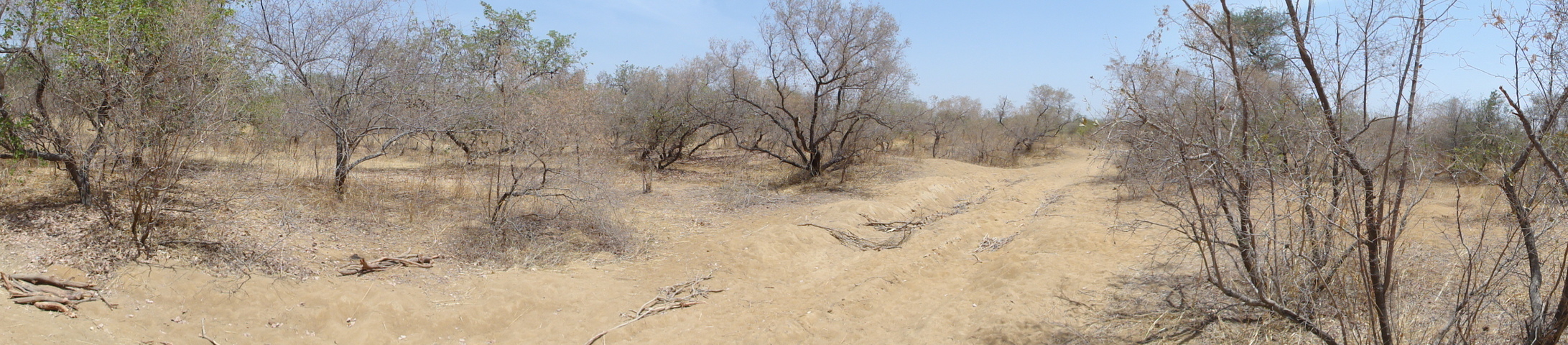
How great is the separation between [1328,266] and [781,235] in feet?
16.8

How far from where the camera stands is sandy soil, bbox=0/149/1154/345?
499 centimetres

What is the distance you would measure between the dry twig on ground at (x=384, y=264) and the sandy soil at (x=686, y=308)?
3.7 inches

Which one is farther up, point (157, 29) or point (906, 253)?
point (157, 29)

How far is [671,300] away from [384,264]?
2.50 metres

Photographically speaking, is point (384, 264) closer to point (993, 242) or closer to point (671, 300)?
point (671, 300)

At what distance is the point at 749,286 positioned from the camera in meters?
6.84

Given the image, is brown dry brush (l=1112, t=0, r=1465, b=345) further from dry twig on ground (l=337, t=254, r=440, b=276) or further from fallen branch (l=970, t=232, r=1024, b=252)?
dry twig on ground (l=337, t=254, r=440, b=276)

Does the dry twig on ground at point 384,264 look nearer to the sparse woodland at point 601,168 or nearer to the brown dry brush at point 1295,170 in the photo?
the sparse woodland at point 601,168

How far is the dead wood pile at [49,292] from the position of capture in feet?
14.7

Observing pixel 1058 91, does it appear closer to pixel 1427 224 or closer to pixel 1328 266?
pixel 1427 224

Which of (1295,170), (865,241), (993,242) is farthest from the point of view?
(865,241)

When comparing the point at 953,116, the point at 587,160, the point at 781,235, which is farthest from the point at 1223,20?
the point at 953,116

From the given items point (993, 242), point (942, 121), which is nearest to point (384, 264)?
point (993, 242)

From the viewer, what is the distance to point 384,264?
20.7 ft
